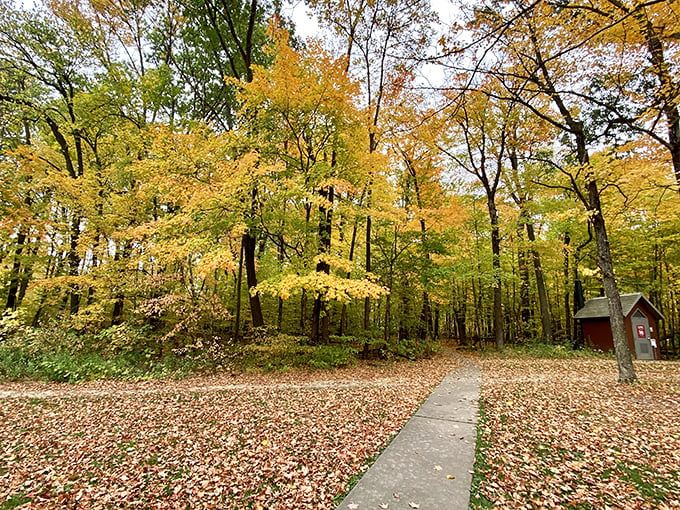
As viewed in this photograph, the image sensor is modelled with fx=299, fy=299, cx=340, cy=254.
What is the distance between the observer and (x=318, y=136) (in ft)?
30.1

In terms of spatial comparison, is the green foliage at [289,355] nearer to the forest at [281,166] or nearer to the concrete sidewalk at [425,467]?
the forest at [281,166]

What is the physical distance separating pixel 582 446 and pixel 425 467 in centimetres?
208

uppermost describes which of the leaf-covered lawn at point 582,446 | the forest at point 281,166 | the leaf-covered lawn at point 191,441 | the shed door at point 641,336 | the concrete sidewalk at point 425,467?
the forest at point 281,166

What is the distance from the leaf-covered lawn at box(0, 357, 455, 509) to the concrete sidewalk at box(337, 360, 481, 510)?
10.0 inches

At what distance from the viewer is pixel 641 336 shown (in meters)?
13.3

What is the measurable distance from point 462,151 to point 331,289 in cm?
1142

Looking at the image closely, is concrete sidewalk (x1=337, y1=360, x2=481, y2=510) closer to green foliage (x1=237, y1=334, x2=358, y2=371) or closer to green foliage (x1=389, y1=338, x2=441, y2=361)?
green foliage (x1=237, y1=334, x2=358, y2=371)

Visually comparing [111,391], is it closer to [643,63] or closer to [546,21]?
[546,21]

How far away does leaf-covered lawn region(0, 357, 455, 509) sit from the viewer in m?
3.06

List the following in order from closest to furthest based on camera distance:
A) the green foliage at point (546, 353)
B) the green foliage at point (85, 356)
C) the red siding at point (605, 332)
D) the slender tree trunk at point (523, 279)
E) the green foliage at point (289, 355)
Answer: the green foliage at point (85, 356) → the green foliage at point (289, 355) → the green foliage at point (546, 353) → the red siding at point (605, 332) → the slender tree trunk at point (523, 279)

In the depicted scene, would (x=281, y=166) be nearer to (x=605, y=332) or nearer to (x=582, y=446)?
(x=582, y=446)

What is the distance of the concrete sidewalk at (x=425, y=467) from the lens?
277cm

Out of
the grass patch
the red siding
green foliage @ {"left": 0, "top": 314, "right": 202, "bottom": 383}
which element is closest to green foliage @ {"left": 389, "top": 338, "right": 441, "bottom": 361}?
green foliage @ {"left": 0, "top": 314, "right": 202, "bottom": 383}

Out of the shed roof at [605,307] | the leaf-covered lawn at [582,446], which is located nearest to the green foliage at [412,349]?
the leaf-covered lawn at [582,446]
